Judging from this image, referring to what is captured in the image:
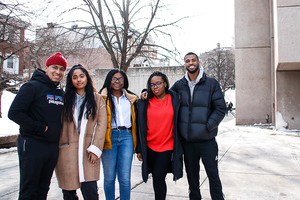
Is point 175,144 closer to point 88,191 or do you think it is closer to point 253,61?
point 88,191

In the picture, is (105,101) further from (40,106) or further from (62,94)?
(40,106)

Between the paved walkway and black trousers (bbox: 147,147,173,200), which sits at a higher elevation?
black trousers (bbox: 147,147,173,200)

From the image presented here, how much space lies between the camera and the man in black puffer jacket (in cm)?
292

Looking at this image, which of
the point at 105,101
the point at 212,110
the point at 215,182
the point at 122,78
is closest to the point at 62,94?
the point at 105,101

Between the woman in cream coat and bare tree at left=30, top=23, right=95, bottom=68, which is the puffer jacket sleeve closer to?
the woman in cream coat

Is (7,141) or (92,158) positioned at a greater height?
(92,158)

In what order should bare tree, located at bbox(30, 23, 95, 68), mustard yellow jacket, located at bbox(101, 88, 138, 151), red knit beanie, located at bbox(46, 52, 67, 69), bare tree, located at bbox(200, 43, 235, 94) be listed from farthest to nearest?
bare tree, located at bbox(200, 43, 235, 94)
bare tree, located at bbox(30, 23, 95, 68)
mustard yellow jacket, located at bbox(101, 88, 138, 151)
red knit beanie, located at bbox(46, 52, 67, 69)

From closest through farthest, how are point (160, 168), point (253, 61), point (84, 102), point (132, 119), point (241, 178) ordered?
point (84, 102) < point (160, 168) < point (132, 119) < point (241, 178) < point (253, 61)

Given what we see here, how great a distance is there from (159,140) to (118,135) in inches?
20.5

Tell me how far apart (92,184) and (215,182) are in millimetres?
1492

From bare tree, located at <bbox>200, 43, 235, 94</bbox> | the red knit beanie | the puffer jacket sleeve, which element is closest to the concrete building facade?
the puffer jacket sleeve

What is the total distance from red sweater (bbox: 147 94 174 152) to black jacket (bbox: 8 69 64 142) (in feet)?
3.58

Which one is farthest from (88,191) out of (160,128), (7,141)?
(7,141)

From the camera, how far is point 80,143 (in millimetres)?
2650
